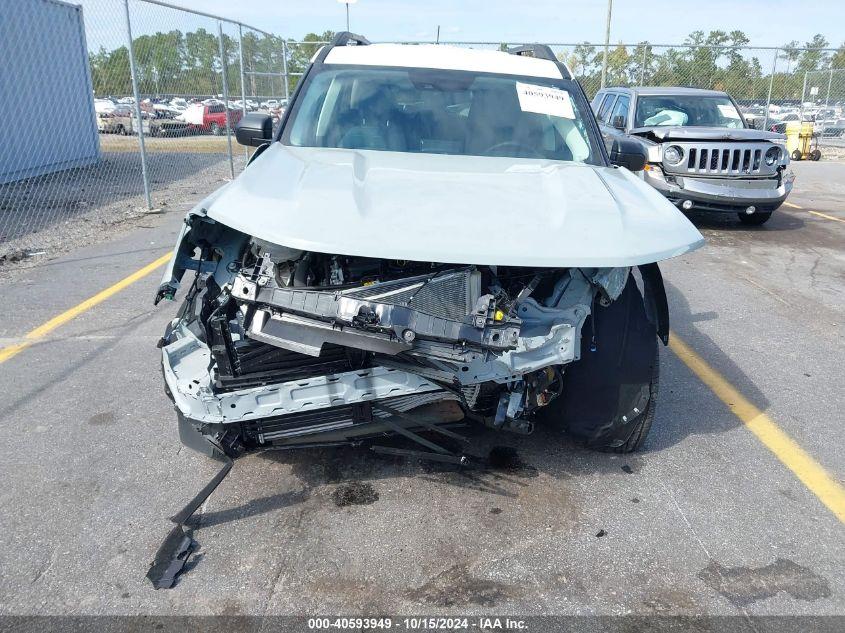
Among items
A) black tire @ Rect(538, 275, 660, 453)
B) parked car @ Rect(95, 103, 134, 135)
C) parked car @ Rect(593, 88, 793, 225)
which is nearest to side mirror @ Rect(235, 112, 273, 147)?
black tire @ Rect(538, 275, 660, 453)

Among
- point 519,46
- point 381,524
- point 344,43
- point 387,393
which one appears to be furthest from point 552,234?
point 519,46

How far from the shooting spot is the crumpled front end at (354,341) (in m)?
2.72

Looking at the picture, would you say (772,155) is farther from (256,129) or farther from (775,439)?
(256,129)

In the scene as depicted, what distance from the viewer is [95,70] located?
493 inches

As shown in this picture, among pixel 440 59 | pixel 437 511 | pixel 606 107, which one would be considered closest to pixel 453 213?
pixel 437 511

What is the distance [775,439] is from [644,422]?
0.96 m

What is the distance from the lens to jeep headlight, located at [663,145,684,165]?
925cm

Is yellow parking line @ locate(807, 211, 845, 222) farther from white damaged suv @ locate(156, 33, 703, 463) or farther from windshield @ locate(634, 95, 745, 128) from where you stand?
white damaged suv @ locate(156, 33, 703, 463)

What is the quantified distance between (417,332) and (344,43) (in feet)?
11.6

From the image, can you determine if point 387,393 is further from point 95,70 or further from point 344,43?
point 95,70

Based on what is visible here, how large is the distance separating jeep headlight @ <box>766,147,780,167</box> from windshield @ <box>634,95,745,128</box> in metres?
1.15

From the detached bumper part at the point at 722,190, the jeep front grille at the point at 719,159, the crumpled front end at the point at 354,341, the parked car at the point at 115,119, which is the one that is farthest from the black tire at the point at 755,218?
the parked car at the point at 115,119

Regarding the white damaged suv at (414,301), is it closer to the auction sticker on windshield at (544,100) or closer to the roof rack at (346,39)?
the auction sticker on windshield at (544,100)

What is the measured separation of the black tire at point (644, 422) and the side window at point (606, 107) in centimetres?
895
